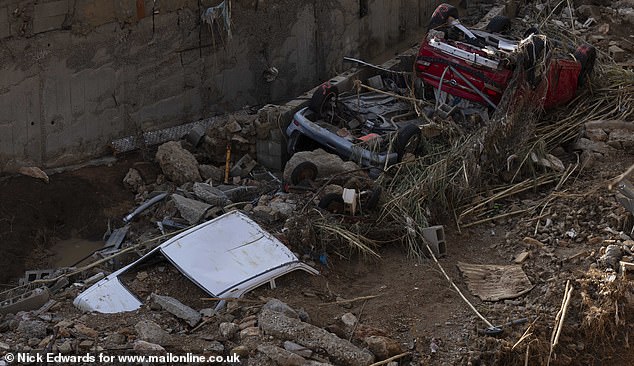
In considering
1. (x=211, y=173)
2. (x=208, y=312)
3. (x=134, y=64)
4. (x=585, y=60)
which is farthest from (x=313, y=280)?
(x=585, y=60)

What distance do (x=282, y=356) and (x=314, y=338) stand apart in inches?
15.2

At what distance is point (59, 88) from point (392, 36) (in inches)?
246

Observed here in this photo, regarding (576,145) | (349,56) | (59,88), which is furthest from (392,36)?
(59,88)

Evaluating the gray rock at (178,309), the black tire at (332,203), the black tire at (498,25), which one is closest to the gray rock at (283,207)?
the black tire at (332,203)

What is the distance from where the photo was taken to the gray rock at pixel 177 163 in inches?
457

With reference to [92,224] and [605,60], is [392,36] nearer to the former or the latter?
[605,60]

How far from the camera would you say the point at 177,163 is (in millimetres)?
11641

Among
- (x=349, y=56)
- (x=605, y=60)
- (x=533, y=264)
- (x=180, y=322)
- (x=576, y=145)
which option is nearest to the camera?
(x=180, y=322)

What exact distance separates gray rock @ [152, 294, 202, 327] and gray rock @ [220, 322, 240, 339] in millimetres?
317

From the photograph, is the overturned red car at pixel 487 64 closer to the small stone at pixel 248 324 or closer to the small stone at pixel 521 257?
the small stone at pixel 521 257

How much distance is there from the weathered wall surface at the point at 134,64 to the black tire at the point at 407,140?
285cm

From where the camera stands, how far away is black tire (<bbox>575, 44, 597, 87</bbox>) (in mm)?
13000

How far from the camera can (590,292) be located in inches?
364

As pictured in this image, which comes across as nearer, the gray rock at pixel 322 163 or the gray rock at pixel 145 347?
the gray rock at pixel 145 347
